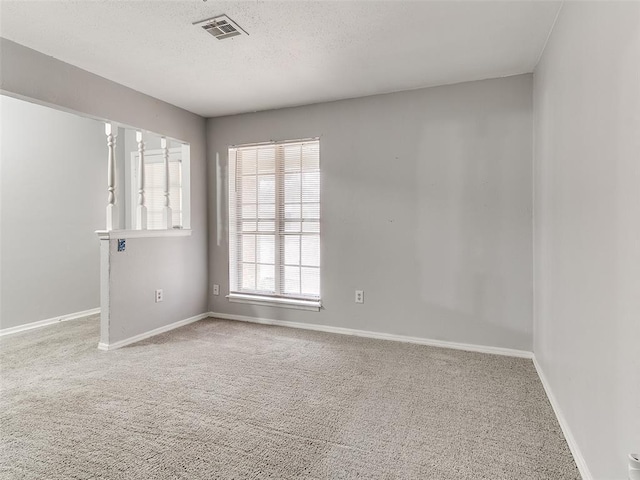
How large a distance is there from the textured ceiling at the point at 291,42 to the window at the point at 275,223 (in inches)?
32.1

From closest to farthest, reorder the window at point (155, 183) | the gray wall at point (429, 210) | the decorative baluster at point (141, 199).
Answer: the gray wall at point (429, 210) → the decorative baluster at point (141, 199) → the window at point (155, 183)

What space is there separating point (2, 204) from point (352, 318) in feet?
12.5

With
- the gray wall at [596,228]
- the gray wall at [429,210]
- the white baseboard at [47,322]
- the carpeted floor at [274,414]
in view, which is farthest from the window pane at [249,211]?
the gray wall at [596,228]

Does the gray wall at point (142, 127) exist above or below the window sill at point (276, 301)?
above

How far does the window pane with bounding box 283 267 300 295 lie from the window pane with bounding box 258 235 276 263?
232 mm

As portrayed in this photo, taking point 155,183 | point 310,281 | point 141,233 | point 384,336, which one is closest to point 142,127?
point 141,233

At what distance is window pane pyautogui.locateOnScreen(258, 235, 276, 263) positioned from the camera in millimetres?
4074

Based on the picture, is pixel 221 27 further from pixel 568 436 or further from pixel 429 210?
pixel 568 436

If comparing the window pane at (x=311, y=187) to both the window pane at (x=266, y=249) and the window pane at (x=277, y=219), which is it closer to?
the window pane at (x=277, y=219)

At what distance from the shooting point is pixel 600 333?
1.44 meters

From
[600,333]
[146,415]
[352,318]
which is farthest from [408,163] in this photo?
[146,415]

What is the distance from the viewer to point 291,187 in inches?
155

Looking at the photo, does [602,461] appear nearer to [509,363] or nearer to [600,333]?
[600,333]

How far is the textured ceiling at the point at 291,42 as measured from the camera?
2.12 metres
